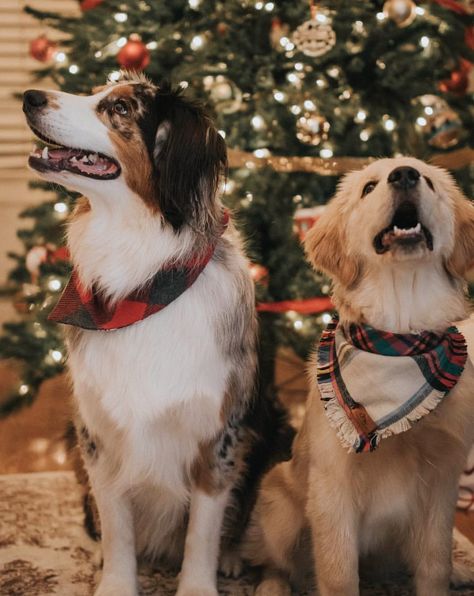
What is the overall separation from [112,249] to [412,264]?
69cm

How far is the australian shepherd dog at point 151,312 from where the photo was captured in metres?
1.72

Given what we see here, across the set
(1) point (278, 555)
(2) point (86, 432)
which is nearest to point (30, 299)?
(2) point (86, 432)

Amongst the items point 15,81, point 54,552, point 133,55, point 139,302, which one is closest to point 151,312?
point 139,302

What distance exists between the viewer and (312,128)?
3152mm

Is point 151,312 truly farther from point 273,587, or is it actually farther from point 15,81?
point 15,81

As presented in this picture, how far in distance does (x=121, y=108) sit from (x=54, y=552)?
124 centimetres

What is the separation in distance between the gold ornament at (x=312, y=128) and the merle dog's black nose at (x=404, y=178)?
1656mm

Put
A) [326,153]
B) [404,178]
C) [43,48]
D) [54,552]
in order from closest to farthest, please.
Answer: [404,178] → [54,552] → [43,48] → [326,153]

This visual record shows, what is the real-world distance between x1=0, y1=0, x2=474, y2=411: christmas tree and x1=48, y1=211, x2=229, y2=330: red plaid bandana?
1302 millimetres

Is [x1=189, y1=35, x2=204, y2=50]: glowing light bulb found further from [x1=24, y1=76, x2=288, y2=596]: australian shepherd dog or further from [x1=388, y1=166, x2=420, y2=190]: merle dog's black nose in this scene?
[x1=388, y1=166, x2=420, y2=190]: merle dog's black nose

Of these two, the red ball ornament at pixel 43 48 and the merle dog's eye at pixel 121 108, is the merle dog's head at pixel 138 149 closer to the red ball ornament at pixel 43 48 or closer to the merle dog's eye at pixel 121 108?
the merle dog's eye at pixel 121 108

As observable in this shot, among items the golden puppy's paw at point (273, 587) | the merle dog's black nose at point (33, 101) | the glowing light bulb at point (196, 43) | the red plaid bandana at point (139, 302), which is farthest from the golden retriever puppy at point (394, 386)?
the glowing light bulb at point (196, 43)

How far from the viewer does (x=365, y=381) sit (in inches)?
65.6

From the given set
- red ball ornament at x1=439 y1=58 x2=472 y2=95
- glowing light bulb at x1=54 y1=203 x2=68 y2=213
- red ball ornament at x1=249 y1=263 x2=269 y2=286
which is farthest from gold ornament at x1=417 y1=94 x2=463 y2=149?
glowing light bulb at x1=54 y1=203 x2=68 y2=213
